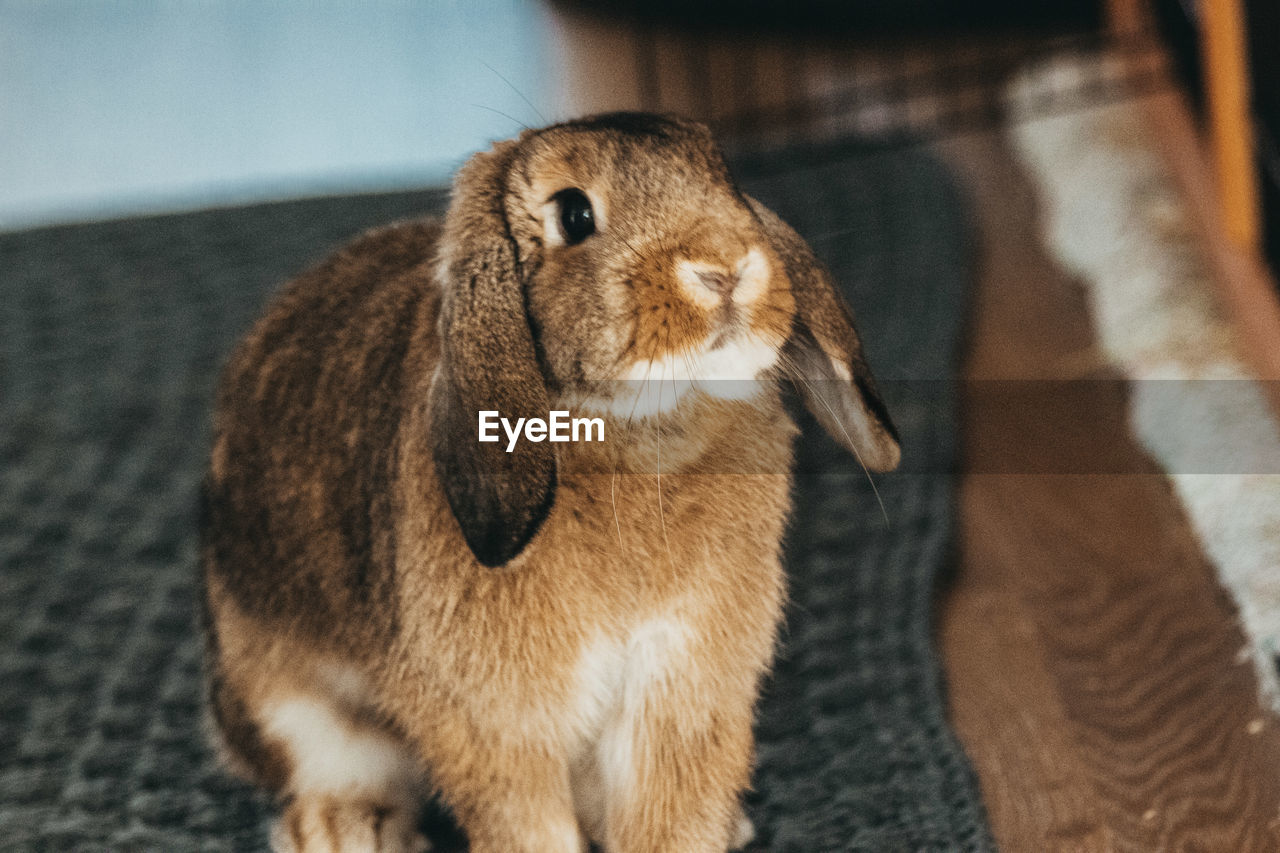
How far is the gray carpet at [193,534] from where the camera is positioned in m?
0.96

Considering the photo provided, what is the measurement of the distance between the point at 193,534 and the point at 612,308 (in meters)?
0.94

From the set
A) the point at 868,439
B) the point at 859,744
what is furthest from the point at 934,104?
the point at 868,439

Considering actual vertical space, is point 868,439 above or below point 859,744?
above

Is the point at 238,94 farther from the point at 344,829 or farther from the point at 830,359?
the point at 830,359

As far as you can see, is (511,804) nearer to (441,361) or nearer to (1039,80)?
(441,361)

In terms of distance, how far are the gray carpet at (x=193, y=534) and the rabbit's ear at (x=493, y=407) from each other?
310 mm

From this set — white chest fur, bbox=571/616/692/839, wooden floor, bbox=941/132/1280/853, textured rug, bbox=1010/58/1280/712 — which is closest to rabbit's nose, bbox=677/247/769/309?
white chest fur, bbox=571/616/692/839

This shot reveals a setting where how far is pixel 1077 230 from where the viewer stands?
1.80 meters

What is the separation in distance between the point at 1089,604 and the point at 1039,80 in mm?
1525

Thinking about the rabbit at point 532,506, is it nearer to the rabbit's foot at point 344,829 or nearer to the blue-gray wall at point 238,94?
the rabbit's foot at point 344,829

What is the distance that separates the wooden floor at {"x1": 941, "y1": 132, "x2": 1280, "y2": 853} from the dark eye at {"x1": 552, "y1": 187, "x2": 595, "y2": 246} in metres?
0.51

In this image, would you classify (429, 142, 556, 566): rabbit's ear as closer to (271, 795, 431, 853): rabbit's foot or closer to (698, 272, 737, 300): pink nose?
(698, 272, 737, 300): pink nose

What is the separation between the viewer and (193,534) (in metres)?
1.40

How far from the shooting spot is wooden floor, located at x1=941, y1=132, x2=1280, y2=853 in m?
0.89
